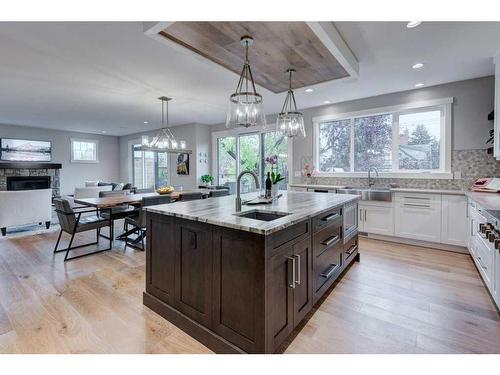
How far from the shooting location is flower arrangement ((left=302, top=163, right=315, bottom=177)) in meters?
5.41

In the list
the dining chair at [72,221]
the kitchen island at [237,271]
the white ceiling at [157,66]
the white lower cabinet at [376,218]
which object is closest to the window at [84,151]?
the white ceiling at [157,66]

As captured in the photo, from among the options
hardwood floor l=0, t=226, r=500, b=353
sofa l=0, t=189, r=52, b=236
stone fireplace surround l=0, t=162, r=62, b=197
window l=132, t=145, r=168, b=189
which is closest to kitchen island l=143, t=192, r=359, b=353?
hardwood floor l=0, t=226, r=500, b=353

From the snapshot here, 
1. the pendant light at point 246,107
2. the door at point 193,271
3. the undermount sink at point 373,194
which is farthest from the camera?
the undermount sink at point 373,194

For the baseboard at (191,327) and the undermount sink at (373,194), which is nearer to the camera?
the baseboard at (191,327)

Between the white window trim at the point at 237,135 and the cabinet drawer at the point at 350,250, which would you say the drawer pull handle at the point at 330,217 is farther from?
the white window trim at the point at 237,135

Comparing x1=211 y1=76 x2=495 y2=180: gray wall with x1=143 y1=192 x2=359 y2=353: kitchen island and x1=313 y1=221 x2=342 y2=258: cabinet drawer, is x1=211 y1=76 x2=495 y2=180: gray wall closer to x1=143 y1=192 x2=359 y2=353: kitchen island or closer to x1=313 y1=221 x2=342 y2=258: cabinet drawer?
x1=313 y1=221 x2=342 y2=258: cabinet drawer

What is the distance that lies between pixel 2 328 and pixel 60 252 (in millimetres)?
1923

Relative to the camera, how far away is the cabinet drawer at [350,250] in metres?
2.86

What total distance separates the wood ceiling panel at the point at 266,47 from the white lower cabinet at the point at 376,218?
2241 millimetres

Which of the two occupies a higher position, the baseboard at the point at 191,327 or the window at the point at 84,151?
the window at the point at 84,151

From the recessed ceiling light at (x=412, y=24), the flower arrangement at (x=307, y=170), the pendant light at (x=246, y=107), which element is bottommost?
the flower arrangement at (x=307, y=170)

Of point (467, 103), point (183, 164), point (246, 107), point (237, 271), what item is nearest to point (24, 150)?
point (183, 164)

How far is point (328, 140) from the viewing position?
5301 mm

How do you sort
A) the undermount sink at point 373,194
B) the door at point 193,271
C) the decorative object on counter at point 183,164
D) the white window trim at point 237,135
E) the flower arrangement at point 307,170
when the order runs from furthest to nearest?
the decorative object on counter at point 183,164 < the white window trim at point 237,135 < the flower arrangement at point 307,170 < the undermount sink at point 373,194 < the door at point 193,271
